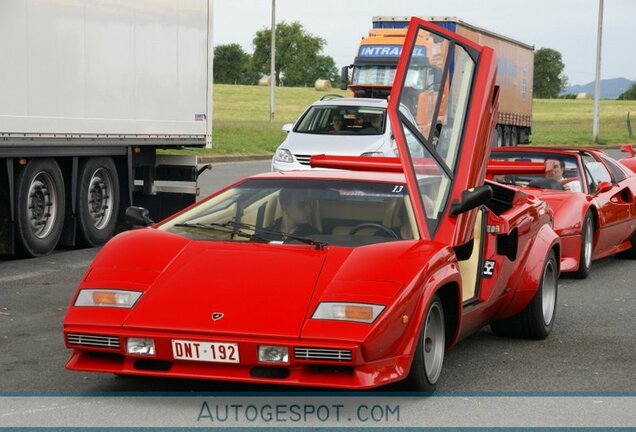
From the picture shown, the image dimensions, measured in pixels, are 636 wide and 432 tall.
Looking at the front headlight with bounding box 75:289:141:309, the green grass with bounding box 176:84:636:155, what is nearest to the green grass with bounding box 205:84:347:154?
the green grass with bounding box 176:84:636:155

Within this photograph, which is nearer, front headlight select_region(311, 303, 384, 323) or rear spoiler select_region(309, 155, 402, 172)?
front headlight select_region(311, 303, 384, 323)

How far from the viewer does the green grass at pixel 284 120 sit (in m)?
42.8

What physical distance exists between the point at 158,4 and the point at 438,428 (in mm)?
10491

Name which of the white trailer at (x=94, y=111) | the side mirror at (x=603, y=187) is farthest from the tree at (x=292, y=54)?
the side mirror at (x=603, y=187)

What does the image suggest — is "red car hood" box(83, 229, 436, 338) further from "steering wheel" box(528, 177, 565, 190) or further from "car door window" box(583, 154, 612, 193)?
"car door window" box(583, 154, 612, 193)

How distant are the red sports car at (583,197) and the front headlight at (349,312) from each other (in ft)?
19.1

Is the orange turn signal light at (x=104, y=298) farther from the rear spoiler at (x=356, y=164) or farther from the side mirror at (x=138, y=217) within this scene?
the rear spoiler at (x=356, y=164)

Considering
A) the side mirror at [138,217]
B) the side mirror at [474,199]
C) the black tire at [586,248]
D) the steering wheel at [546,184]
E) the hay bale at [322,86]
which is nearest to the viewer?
the side mirror at [474,199]

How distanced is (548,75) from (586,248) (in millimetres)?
174220

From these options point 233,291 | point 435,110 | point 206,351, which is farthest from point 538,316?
point 206,351

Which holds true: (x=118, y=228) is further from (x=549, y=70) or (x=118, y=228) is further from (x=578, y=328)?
(x=549, y=70)

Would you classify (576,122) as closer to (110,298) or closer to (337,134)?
(337,134)

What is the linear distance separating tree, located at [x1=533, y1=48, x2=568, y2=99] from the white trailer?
166 metres

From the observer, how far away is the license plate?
239 inches
